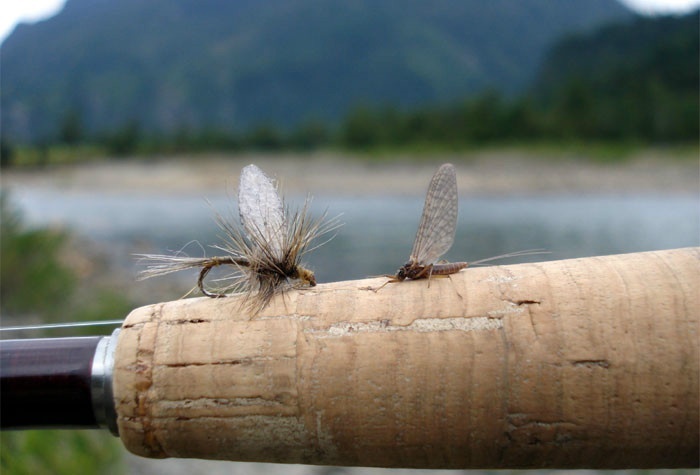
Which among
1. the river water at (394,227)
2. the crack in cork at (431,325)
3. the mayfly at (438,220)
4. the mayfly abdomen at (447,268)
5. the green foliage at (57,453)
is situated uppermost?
the river water at (394,227)

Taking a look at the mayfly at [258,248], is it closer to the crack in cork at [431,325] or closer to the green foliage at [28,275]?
the crack in cork at [431,325]

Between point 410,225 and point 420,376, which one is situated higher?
point 410,225

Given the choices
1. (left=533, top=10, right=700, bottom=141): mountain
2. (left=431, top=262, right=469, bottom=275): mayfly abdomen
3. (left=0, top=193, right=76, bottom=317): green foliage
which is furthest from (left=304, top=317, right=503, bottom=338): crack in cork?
(left=533, top=10, right=700, bottom=141): mountain

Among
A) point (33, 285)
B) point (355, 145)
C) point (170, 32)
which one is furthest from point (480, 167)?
point (170, 32)

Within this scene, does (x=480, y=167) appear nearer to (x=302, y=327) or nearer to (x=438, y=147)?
(x=438, y=147)

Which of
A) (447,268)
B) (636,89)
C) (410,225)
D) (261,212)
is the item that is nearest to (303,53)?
(636,89)

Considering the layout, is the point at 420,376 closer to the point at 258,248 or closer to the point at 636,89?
the point at 258,248

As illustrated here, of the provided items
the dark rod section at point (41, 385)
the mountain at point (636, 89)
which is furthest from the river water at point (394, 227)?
the mountain at point (636, 89)
